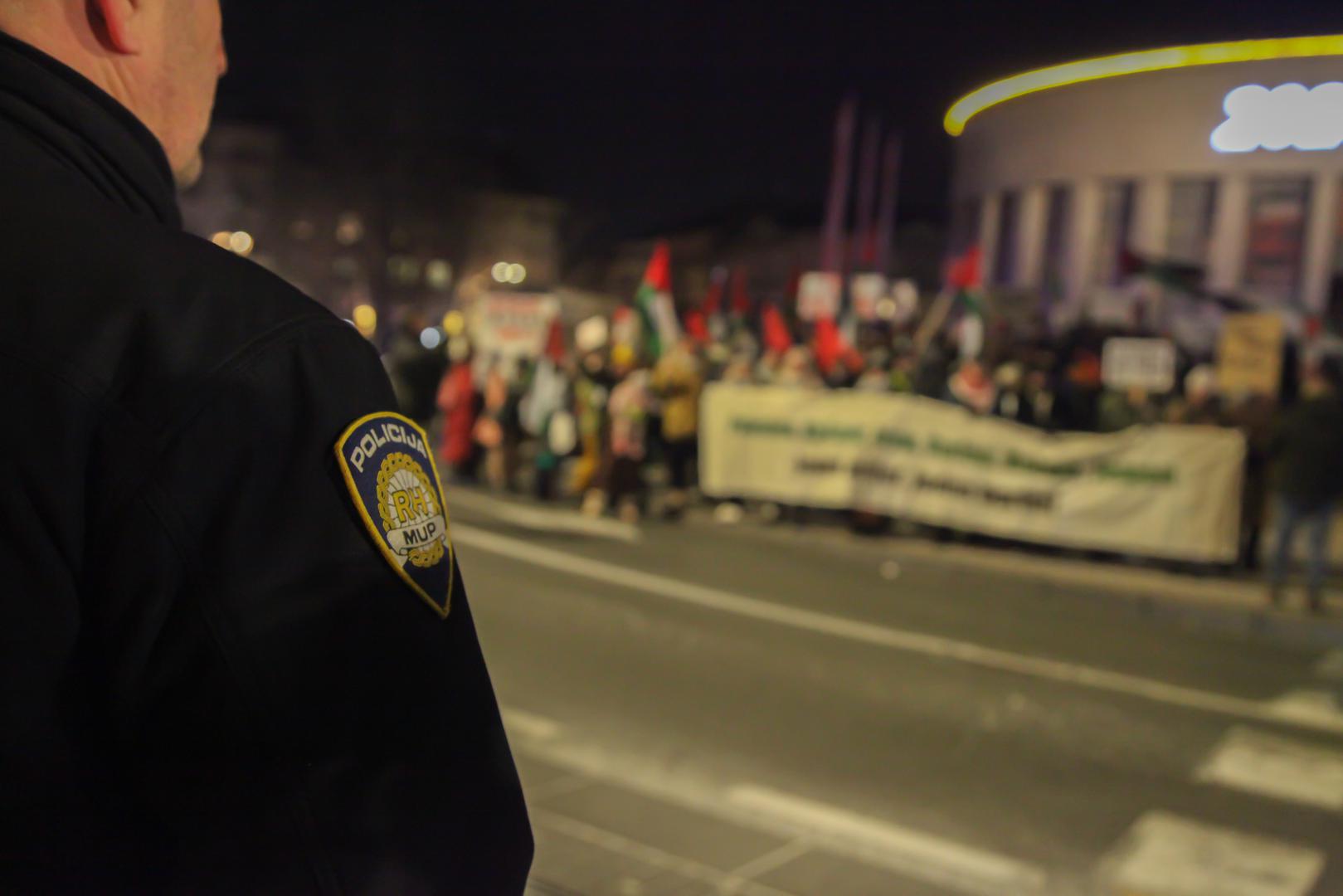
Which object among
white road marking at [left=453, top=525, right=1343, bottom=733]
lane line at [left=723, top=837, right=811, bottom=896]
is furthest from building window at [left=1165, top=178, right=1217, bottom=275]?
lane line at [left=723, top=837, right=811, bottom=896]

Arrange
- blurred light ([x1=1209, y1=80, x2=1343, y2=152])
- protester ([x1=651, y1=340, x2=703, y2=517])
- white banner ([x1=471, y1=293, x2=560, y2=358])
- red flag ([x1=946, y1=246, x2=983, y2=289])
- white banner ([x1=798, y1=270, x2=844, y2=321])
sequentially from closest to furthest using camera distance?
protester ([x1=651, y1=340, x2=703, y2=517]), red flag ([x1=946, y1=246, x2=983, y2=289]), white banner ([x1=471, y1=293, x2=560, y2=358]), white banner ([x1=798, y1=270, x2=844, y2=321]), blurred light ([x1=1209, y1=80, x2=1343, y2=152])

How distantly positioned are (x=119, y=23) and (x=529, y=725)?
551 centimetres

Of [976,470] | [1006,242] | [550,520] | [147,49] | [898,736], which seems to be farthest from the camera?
[1006,242]

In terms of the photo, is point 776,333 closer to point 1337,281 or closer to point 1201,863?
point 1337,281

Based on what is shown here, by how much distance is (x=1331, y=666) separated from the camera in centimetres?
895

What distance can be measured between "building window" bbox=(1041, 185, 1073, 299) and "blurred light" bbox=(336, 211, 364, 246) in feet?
98.3

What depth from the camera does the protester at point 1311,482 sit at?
1062 centimetres

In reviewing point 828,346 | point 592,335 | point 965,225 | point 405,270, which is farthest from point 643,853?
point 405,270

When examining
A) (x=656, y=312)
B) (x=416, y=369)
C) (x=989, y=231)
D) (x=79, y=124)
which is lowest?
(x=416, y=369)

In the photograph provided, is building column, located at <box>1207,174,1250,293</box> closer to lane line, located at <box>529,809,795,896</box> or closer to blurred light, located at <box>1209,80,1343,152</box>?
blurred light, located at <box>1209,80,1343,152</box>

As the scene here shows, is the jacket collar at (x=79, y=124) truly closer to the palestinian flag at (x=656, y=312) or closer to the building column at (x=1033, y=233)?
the palestinian flag at (x=656, y=312)

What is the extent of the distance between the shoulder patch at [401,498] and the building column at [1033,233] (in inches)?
1457

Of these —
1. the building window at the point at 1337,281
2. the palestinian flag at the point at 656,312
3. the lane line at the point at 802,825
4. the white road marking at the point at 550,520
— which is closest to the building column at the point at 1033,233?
→ the building window at the point at 1337,281

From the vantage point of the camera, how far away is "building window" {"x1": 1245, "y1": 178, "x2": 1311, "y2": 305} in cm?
3069
